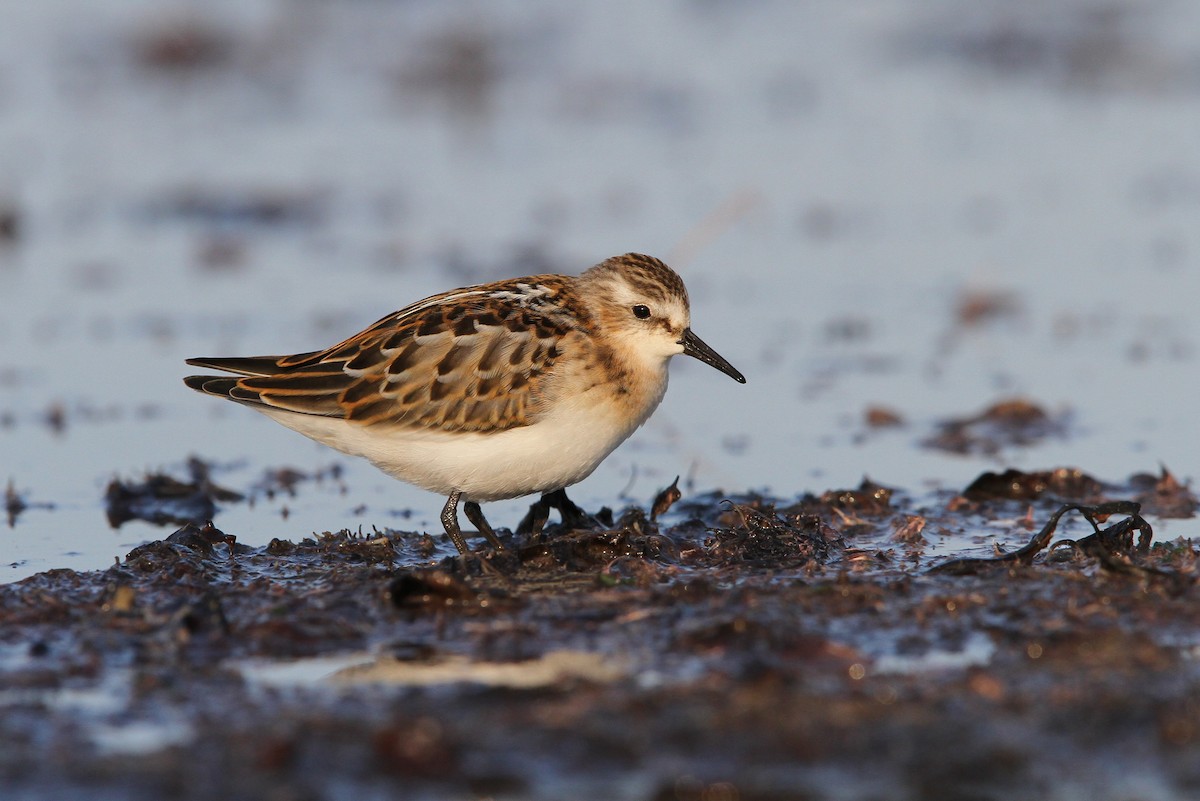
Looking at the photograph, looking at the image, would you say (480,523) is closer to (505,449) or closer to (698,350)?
(505,449)

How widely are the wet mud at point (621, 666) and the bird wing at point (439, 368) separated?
65 centimetres

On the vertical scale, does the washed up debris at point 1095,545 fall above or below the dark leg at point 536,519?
below

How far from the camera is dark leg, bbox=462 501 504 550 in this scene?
778 centimetres

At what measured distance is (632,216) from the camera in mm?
14781

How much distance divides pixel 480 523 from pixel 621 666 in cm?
202

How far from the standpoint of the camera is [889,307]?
1271 centimetres

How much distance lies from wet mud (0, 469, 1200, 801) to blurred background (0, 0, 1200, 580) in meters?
1.40

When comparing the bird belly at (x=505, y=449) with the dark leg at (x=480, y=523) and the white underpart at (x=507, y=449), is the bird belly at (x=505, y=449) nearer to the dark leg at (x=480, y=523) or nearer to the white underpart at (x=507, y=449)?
the white underpart at (x=507, y=449)

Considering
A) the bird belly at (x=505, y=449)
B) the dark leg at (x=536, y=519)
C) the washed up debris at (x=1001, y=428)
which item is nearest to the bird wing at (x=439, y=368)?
the bird belly at (x=505, y=449)

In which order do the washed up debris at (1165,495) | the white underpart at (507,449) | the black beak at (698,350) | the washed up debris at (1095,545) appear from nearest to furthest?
the washed up debris at (1095,545), the white underpart at (507,449), the black beak at (698,350), the washed up debris at (1165,495)

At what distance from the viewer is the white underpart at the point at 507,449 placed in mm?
7457

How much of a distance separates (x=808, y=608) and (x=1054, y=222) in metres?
8.65

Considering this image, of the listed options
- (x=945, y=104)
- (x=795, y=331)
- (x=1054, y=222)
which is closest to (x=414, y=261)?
(x=795, y=331)

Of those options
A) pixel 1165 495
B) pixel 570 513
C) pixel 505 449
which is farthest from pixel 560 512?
pixel 1165 495
